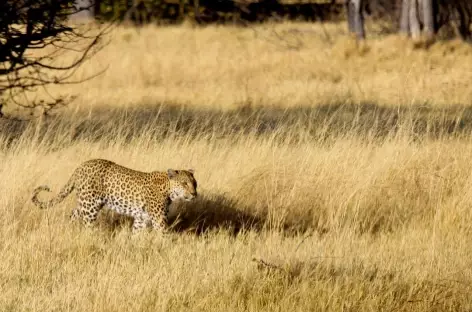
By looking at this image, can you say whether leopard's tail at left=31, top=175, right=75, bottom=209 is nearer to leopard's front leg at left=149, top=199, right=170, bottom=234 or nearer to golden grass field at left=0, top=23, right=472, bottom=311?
golden grass field at left=0, top=23, right=472, bottom=311

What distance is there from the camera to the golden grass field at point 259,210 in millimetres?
7680

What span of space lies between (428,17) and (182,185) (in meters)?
16.5

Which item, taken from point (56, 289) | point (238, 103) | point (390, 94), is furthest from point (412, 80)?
point (56, 289)

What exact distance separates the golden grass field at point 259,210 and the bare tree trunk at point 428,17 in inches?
282

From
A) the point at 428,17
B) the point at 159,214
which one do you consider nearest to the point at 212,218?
the point at 159,214

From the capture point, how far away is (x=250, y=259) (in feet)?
26.4

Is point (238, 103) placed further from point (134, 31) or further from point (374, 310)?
point (134, 31)

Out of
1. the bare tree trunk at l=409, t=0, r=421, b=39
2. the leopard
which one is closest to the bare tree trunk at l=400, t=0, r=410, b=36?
the bare tree trunk at l=409, t=0, r=421, b=39

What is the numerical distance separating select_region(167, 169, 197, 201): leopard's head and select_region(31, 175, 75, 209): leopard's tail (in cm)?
83

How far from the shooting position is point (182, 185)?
9.15 metres

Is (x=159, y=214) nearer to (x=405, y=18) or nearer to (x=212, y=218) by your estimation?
(x=212, y=218)

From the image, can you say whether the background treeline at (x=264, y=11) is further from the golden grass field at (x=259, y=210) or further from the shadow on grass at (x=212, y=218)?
the shadow on grass at (x=212, y=218)

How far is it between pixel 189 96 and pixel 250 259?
9.49m

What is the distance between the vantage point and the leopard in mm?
9188
